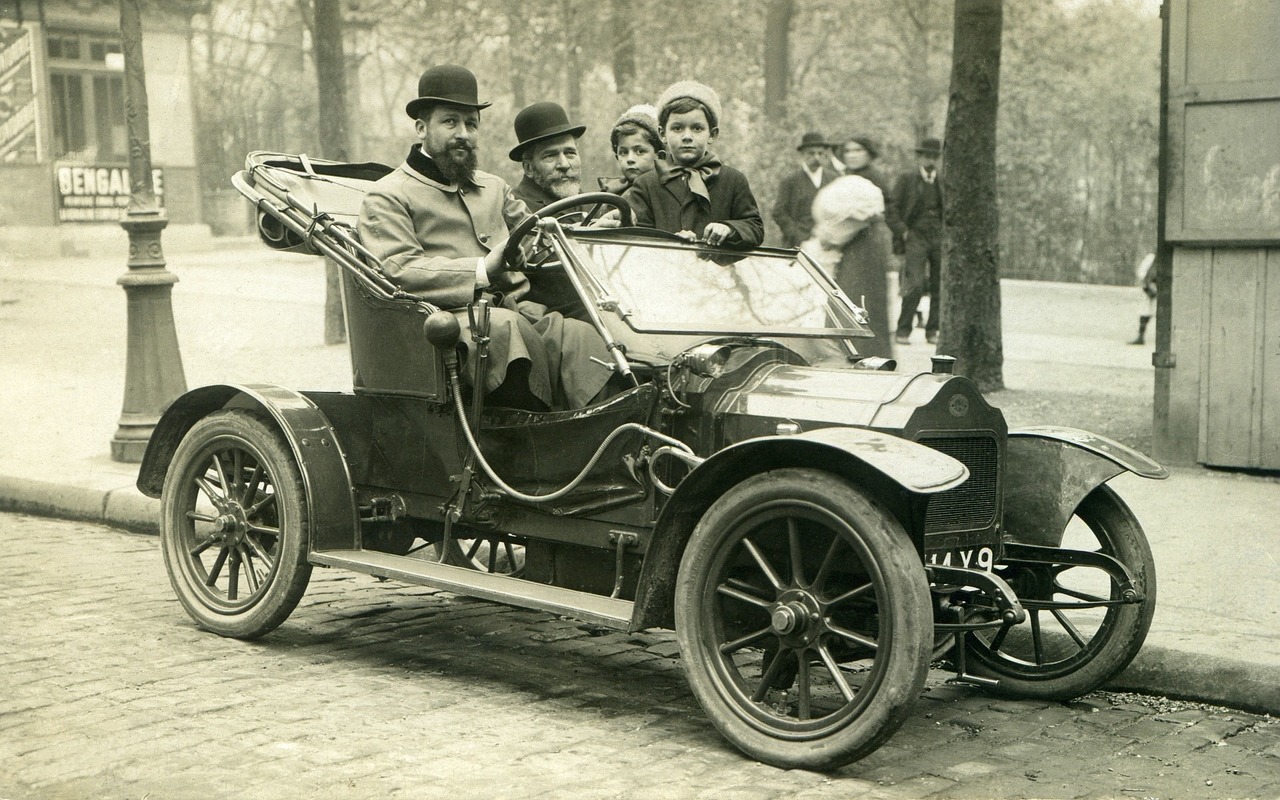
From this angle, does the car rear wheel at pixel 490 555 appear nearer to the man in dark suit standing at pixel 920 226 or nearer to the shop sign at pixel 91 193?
the man in dark suit standing at pixel 920 226

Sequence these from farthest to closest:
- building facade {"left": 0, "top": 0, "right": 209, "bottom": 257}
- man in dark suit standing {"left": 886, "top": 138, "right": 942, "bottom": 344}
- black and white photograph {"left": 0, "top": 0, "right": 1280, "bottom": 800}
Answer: building facade {"left": 0, "top": 0, "right": 209, "bottom": 257} → man in dark suit standing {"left": 886, "top": 138, "right": 942, "bottom": 344} → black and white photograph {"left": 0, "top": 0, "right": 1280, "bottom": 800}

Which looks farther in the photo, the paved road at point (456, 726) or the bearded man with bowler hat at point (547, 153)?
the bearded man with bowler hat at point (547, 153)

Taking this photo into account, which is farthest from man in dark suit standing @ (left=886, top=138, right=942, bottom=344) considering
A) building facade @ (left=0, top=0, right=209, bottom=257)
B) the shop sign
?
the shop sign

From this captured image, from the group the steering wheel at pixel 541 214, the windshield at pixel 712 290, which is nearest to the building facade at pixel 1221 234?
the windshield at pixel 712 290

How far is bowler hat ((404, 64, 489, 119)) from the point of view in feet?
18.7

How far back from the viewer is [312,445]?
219 inches

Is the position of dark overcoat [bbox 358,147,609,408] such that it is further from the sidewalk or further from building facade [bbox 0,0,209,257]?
building facade [bbox 0,0,209,257]

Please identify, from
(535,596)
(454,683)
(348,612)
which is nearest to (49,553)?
(348,612)

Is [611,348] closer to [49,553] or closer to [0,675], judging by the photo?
[0,675]

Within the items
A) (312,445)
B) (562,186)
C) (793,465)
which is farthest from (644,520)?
(562,186)

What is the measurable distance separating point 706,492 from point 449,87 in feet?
7.21

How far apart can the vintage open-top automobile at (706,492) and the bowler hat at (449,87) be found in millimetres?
629

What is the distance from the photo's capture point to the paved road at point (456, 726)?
3.98 metres

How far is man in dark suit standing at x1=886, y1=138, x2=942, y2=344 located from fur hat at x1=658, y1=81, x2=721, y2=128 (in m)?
10.1
